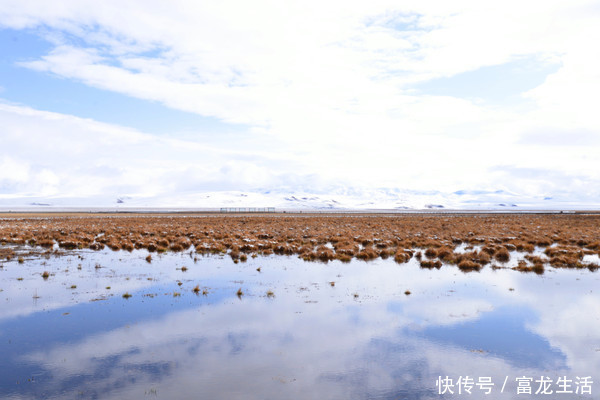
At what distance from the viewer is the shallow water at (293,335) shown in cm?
765

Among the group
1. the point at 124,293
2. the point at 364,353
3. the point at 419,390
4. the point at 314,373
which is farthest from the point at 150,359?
the point at 124,293

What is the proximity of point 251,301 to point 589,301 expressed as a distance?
36.4 ft

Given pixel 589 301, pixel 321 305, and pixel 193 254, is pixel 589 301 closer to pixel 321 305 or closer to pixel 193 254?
pixel 321 305

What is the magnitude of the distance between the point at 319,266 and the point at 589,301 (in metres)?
11.0

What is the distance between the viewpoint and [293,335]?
10.3 m

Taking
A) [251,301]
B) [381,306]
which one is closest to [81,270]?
[251,301]

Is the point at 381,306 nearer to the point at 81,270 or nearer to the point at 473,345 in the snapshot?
the point at 473,345

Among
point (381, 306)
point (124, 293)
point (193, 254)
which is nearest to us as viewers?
point (381, 306)

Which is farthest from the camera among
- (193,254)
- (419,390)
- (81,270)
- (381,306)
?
(193,254)

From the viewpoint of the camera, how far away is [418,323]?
11.3 m

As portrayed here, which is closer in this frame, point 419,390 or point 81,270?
point 419,390

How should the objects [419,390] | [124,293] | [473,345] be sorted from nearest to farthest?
[419,390], [473,345], [124,293]

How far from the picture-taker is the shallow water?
765 centimetres

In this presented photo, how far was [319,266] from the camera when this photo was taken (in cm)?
2080
